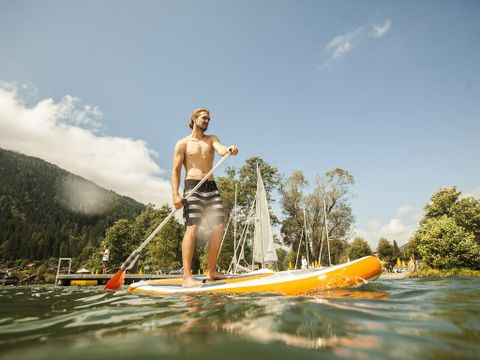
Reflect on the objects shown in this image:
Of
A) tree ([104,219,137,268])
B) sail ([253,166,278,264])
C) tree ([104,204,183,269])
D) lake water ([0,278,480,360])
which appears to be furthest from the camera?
tree ([104,219,137,268])

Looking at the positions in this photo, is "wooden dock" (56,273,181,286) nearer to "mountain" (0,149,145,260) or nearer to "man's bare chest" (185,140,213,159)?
"man's bare chest" (185,140,213,159)

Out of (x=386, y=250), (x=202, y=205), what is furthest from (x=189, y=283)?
(x=386, y=250)

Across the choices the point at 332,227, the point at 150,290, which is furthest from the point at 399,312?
the point at 332,227

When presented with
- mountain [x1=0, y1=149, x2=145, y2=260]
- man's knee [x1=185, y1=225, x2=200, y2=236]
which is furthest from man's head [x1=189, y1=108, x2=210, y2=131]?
mountain [x1=0, y1=149, x2=145, y2=260]

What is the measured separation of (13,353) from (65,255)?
12763 cm

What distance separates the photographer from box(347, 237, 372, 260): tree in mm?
45812

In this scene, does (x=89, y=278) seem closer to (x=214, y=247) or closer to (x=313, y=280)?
(x=214, y=247)

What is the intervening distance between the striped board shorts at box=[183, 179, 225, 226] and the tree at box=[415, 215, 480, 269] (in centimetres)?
2010

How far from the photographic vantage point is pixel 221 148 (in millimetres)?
4609

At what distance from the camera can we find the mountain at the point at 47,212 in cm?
10281

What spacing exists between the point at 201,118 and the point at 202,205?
5.17ft

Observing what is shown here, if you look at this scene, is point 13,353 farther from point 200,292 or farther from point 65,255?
point 65,255

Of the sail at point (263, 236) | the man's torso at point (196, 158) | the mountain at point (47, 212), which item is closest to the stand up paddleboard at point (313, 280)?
the man's torso at point (196, 158)

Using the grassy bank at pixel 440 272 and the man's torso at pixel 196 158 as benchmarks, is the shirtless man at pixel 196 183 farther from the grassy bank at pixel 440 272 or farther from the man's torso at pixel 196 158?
the grassy bank at pixel 440 272
